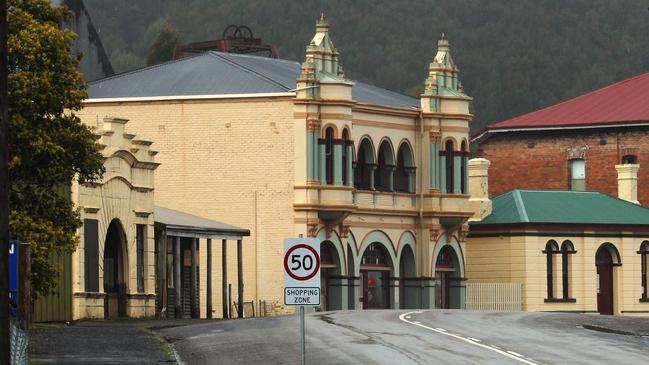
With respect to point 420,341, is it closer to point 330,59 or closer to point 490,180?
point 330,59

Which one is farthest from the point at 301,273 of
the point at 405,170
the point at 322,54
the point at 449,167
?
the point at 449,167

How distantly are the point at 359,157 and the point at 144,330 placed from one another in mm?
30389

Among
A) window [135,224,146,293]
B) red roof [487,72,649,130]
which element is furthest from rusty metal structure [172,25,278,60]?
window [135,224,146,293]

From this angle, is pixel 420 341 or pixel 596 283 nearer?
pixel 420 341

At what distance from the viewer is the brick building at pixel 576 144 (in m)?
90.7

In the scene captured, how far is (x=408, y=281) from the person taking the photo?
253ft

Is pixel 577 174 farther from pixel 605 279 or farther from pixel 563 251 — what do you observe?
pixel 563 251

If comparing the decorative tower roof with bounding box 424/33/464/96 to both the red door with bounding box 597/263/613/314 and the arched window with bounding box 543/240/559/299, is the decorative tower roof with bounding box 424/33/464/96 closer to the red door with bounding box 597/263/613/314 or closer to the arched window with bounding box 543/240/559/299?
the arched window with bounding box 543/240/559/299

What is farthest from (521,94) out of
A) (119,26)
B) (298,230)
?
(298,230)

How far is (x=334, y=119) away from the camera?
237ft

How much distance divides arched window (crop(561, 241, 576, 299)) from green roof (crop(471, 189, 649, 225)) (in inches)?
37.3

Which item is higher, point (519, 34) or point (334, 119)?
point (519, 34)

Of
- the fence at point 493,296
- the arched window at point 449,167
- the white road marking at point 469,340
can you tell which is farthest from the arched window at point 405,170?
the white road marking at point 469,340

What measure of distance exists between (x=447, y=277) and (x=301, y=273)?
48.1m
